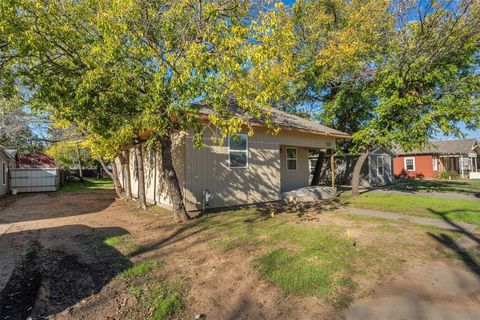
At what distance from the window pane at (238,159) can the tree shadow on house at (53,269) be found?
4.78 m

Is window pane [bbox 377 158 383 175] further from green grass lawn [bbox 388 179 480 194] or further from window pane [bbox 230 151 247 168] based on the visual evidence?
window pane [bbox 230 151 247 168]

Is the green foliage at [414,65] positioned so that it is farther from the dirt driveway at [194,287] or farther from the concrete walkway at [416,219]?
the dirt driveway at [194,287]

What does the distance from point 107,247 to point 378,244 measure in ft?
19.4

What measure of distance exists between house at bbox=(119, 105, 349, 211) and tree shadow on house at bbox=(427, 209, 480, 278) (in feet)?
19.8

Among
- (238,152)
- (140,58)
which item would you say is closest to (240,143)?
(238,152)

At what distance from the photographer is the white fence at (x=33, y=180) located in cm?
2023

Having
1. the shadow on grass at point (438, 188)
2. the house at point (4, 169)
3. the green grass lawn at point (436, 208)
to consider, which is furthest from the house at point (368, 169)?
the house at point (4, 169)

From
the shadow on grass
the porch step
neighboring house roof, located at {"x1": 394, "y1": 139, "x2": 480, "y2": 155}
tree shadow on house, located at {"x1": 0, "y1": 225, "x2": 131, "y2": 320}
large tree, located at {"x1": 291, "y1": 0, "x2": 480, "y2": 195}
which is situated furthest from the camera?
neighboring house roof, located at {"x1": 394, "y1": 139, "x2": 480, "y2": 155}

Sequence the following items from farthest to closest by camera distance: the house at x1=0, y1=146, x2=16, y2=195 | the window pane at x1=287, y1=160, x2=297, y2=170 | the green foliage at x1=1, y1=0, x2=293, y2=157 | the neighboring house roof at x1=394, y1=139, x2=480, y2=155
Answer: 1. the neighboring house roof at x1=394, y1=139, x2=480, y2=155
2. the house at x1=0, y1=146, x2=16, y2=195
3. the window pane at x1=287, y1=160, x2=297, y2=170
4. the green foliage at x1=1, y1=0, x2=293, y2=157

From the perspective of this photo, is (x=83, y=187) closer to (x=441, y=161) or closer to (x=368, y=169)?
(x=368, y=169)

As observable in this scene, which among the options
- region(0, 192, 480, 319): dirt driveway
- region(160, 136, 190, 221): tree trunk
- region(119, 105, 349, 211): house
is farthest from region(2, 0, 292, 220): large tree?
region(0, 192, 480, 319): dirt driveway

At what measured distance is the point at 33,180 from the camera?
68.2ft

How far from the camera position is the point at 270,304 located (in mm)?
3582

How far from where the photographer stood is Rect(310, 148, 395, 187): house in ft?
68.0
